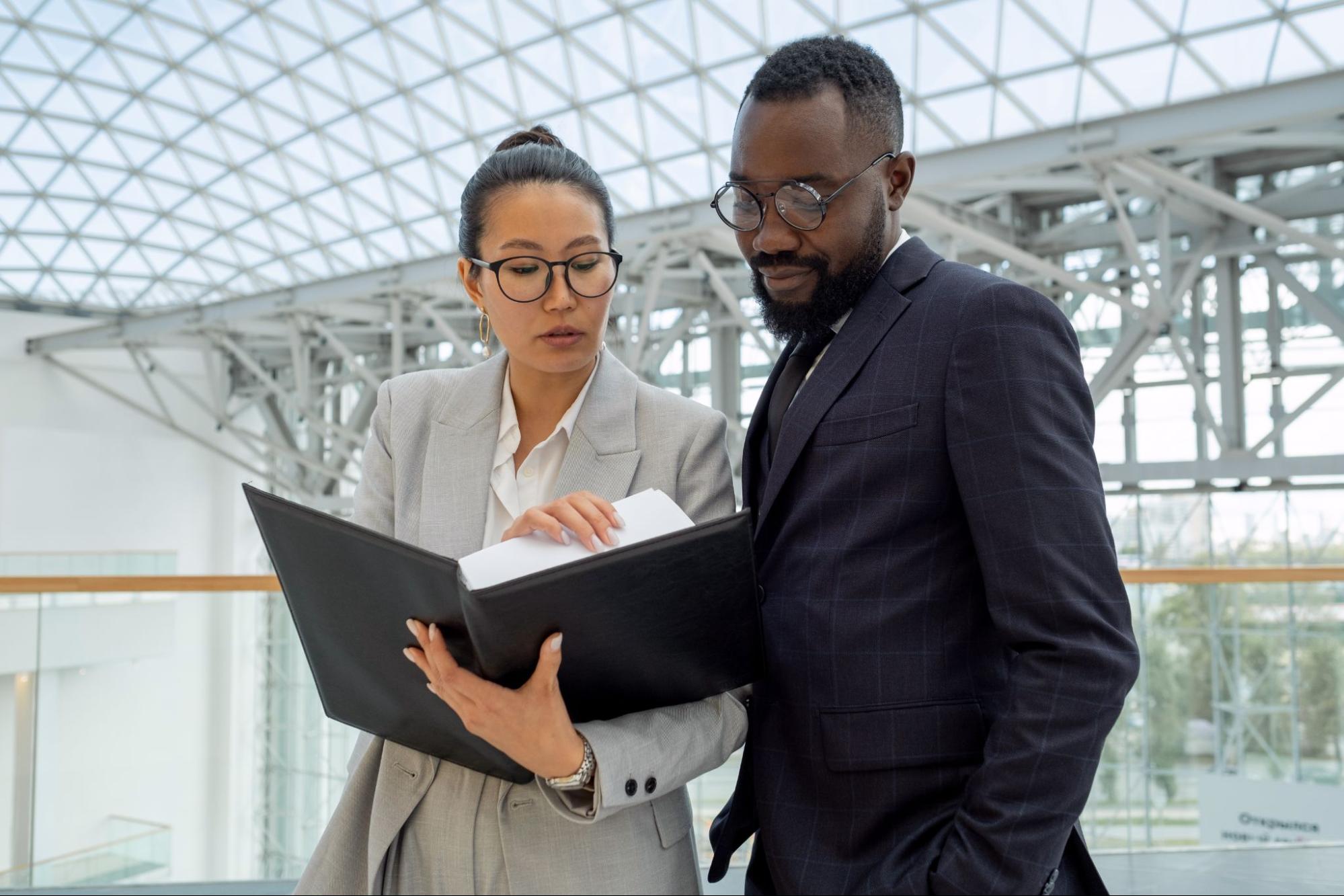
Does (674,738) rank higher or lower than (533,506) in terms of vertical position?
lower

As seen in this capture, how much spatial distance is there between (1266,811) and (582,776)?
6448 mm

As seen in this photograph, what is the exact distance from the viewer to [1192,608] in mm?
6289

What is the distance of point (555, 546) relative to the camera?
175cm

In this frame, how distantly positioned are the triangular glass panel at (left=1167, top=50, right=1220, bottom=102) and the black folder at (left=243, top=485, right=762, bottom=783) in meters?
12.8

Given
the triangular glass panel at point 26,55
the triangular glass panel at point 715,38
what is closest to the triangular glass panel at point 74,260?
the triangular glass panel at point 26,55

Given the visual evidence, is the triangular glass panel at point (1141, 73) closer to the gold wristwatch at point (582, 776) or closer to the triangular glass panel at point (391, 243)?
the gold wristwatch at point (582, 776)

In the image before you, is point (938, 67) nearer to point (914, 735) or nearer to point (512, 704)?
point (914, 735)

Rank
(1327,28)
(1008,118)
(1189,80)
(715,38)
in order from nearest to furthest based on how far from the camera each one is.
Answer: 1. (1327,28)
2. (1189,80)
3. (1008,118)
4. (715,38)

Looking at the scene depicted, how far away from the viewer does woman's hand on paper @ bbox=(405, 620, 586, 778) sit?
5.72ft

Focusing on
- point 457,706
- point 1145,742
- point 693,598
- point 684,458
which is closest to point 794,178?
point 684,458

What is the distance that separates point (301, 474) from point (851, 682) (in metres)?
30.5

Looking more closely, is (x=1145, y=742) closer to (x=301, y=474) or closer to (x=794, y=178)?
(x=794, y=178)

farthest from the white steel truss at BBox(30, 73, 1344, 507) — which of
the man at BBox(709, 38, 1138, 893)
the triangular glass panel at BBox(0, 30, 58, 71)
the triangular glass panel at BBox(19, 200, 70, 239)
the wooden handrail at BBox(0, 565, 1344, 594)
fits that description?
the man at BBox(709, 38, 1138, 893)

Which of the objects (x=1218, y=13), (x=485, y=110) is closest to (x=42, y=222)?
(x=485, y=110)
